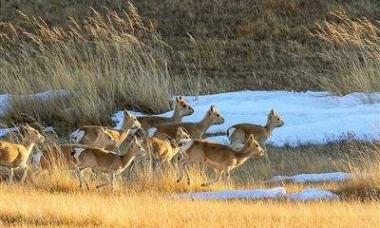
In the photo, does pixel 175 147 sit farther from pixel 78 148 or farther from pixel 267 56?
pixel 267 56

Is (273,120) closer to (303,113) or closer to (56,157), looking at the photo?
(303,113)

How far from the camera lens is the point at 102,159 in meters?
12.5

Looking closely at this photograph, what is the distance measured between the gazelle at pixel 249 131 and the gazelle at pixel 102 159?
332 centimetres

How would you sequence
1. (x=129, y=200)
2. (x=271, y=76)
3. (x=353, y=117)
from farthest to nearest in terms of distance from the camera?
(x=271, y=76)
(x=353, y=117)
(x=129, y=200)

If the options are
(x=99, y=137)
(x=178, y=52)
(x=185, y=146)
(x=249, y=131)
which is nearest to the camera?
(x=185, y=146)

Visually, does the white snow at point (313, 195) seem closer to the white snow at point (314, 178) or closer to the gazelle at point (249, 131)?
the white snow at point (314, 178)

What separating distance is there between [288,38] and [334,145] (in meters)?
16.7

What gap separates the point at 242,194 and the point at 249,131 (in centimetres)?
430

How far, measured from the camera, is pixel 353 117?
60.6ft

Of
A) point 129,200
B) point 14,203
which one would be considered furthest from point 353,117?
point 14,203

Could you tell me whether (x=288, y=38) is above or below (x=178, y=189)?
above

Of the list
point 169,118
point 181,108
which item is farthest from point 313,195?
point 181,108

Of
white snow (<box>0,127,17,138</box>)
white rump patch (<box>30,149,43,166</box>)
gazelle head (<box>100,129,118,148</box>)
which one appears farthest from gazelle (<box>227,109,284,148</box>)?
white snow (<box>0,127,17,138</box>)

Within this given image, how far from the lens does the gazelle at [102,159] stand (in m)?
12.4
